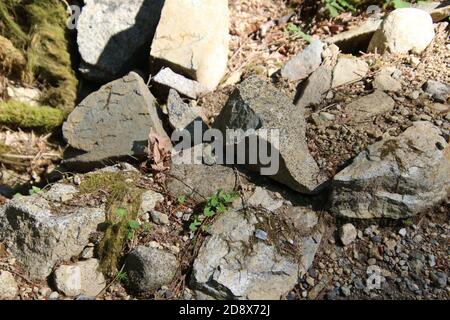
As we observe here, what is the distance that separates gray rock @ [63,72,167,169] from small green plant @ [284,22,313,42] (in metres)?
1.63

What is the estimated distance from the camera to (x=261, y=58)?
16.3 ft

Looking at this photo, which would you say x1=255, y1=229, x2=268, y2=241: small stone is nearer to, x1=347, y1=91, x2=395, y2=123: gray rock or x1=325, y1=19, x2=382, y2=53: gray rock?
x1=347, y1=91, x2=395, y2=123: gray rock

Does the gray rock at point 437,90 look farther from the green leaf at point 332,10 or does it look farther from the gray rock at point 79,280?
the gray rock at point 79,280

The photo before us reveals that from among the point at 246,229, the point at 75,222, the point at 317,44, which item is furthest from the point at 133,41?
the point at 246,229

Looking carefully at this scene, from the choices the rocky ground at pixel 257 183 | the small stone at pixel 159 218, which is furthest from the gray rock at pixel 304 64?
the small stone at pixel 159 218

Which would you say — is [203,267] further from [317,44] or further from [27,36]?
[27,36]

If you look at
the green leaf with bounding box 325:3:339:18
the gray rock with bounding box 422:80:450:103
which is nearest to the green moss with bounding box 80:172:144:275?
the gray rock with bounding box 422:80:450:103

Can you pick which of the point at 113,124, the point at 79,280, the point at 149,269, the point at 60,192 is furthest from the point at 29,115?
the point at 149,269

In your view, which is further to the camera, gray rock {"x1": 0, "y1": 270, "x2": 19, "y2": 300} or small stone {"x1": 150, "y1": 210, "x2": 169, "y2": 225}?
small stone {"x1": 150, "y1": 210, "x2": 169, "y2": 225}

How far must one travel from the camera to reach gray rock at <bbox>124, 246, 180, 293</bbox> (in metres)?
3.42

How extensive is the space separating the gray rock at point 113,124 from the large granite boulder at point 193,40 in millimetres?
419

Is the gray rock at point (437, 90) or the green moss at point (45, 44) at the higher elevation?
the green moss at point (45, 44)

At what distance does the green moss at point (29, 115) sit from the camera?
511 centimetres

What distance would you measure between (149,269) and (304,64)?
2.31 meters
